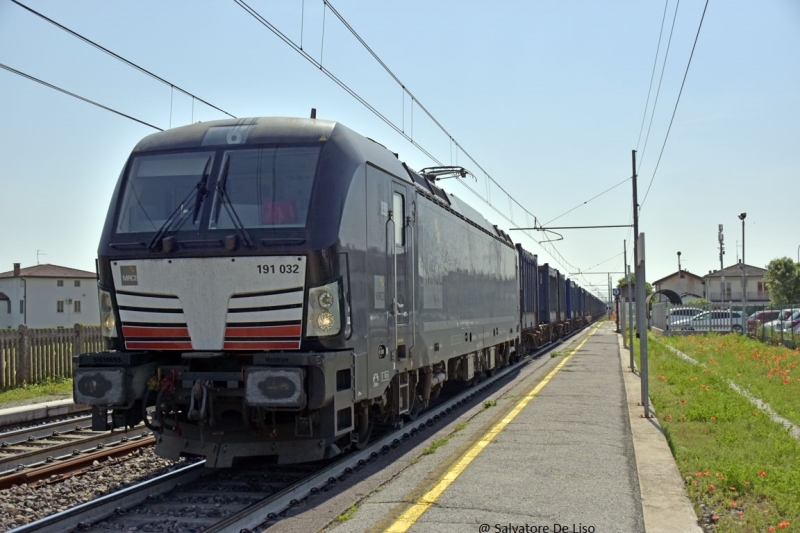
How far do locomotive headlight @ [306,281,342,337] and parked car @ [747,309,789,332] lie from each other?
27.8 metres

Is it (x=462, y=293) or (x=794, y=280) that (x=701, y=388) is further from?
(x=794, y=280)

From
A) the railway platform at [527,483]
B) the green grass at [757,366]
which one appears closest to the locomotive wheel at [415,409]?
the railway platform at [527,483]

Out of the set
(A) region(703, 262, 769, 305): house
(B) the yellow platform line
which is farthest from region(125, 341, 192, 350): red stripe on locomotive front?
(A) region(703, 262, 769, 305): house

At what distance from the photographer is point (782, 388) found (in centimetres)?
1498

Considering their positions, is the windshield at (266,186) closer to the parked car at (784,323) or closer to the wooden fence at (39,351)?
the wooden fence at (39,351)

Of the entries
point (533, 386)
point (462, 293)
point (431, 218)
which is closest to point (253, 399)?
point (431, 218)

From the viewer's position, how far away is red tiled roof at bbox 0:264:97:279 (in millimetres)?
56031

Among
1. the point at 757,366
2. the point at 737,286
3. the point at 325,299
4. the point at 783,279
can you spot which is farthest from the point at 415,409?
the point at 737,286

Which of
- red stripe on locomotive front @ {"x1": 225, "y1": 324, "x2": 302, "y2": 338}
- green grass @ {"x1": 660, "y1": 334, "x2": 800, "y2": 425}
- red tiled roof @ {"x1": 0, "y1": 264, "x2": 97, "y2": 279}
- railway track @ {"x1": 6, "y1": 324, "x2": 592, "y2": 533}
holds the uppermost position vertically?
red tiled roof @ {"x1": 0, "y1": 264, "x2": 97, "y2": 279}

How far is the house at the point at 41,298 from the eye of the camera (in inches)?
2180

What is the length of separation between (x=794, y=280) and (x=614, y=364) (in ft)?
179

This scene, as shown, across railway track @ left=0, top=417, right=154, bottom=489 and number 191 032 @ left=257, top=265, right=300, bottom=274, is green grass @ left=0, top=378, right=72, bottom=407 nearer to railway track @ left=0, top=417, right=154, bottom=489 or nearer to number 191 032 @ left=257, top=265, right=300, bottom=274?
railway track @ left=0, top=417, right=154, bottom=489

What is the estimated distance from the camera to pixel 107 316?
26.2 feet

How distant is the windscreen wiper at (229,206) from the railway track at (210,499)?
2336 mm
